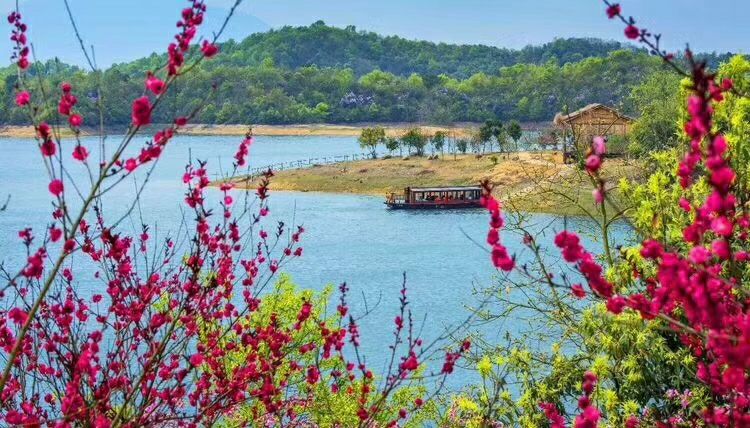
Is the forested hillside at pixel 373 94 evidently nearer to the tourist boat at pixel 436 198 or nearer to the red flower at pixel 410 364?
the tourist boat at pixel 436 198

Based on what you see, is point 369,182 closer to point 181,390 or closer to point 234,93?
point 181,390

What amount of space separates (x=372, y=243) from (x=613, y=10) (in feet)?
143

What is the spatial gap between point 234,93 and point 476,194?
8202 cm

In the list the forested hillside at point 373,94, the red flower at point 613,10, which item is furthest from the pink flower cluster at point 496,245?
the forested hillside at point 373,94

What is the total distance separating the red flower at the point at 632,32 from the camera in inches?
167

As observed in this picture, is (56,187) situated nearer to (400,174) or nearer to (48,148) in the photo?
Result: (48,148)

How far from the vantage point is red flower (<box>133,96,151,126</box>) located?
4.33 m

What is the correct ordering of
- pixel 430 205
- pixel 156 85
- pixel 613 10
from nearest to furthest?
pixel 613 10 → pixel 156 85 → pixel 430 205

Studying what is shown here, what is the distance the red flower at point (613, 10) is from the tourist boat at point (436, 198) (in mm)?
55737

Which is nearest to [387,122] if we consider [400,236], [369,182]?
[369,182]

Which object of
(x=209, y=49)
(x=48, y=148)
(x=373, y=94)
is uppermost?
(x=209, y=49)

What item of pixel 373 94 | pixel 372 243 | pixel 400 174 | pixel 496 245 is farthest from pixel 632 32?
pixel 373 94

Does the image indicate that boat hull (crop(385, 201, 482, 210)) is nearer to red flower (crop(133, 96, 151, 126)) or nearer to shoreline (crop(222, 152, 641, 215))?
shoreline (crop(222, 152, 641, 215))

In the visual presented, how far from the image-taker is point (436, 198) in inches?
2406
